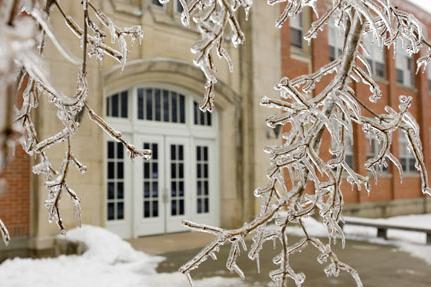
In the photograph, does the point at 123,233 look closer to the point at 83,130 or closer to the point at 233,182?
the point at 83,130

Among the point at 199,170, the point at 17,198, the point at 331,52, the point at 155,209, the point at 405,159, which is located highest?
the point at 331,52

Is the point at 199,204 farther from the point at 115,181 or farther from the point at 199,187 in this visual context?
the point at 115,181

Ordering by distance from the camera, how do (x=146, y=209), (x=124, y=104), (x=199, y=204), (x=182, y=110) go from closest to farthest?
(x=124, y=104)
(x=146, y=209)
(x=182, y=110)
(x=199, y=204)

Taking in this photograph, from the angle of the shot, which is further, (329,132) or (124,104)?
(124,104)

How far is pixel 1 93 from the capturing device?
2.83 ft

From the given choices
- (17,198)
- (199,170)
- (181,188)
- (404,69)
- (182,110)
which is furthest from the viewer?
(404,69)

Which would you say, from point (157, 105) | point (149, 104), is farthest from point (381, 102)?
point (149, 104)

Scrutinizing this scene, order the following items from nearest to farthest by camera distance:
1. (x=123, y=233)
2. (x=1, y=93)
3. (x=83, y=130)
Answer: (x=1, y=93) < (x=83, y=130) < (x=123, y=233)

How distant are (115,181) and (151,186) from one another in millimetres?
1051

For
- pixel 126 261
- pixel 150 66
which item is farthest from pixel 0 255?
pixel 150 66

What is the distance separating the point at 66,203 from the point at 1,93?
9.23 meters

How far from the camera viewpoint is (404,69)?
21.3 metres

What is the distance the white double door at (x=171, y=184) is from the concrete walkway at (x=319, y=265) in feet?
2.55

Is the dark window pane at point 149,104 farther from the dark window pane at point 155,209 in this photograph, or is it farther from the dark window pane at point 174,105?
the dark window pane at point 155,209
